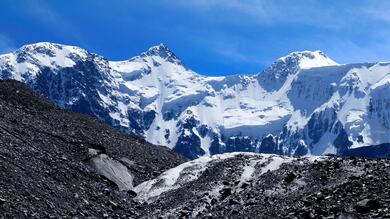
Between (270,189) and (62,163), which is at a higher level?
(62,163)

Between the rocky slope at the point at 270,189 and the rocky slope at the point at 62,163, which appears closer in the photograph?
the rocky slope at the point at 270,189

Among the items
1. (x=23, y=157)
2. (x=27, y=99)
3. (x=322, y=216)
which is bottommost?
(x=322, y=216)

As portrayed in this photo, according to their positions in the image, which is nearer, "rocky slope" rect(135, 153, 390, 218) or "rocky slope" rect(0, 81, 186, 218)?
"rocky slope" rect(135, 153, 390, 218)

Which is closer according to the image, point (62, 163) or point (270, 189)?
point (270, 189)

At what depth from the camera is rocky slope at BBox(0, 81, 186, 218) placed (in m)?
44.5

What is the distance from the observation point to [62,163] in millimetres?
55750

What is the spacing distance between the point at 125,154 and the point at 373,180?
1385 inches

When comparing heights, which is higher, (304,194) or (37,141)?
(37,141)

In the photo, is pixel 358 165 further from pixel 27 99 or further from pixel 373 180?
pixel 27 99

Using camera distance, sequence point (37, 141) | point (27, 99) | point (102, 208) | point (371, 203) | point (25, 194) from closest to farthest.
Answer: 1. point (371, 203)
2. point (25, 194)
3. point (102, 208)
4. point (37, 141)
5. point (27, 99)

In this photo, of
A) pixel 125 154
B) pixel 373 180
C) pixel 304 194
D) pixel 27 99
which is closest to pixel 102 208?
pixel 304 194

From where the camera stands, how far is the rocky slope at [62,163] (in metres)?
44.5

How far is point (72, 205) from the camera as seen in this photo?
4625 cm

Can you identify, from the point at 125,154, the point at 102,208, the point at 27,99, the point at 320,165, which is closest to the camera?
the point at 102,208
